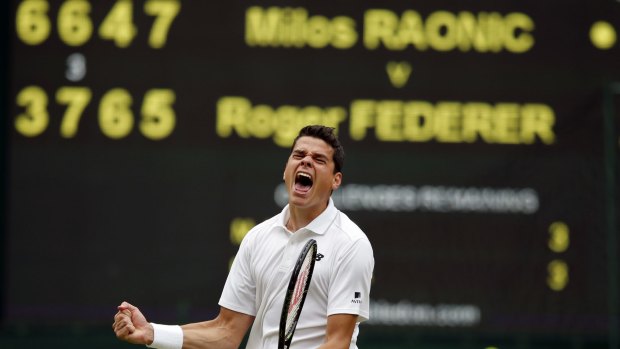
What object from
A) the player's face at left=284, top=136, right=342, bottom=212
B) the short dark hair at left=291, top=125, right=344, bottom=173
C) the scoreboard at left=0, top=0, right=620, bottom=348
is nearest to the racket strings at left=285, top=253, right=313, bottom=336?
the player's face at left=284, top=136, right=342, bottom=212

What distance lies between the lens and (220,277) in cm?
739

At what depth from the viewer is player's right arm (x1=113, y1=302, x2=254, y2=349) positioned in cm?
468

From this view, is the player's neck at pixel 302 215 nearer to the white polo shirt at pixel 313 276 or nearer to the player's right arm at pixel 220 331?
the white polo shirt at pixel 313 276

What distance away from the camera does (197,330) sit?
495 centimetres

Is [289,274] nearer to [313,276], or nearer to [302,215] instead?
[313,276]

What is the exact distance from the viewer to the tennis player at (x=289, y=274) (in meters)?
4.66

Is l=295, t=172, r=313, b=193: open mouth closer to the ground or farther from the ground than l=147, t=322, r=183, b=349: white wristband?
farther from the ground

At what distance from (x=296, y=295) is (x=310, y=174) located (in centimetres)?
44

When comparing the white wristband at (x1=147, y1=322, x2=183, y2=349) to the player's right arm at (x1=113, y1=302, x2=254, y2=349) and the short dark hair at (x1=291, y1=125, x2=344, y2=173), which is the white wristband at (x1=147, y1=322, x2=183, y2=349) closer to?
the player's right arm at (x1=113, y1=302, x2=254, y2=349)

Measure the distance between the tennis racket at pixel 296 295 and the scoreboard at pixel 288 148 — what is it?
9.13 feet

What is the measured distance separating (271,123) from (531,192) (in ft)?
4.69

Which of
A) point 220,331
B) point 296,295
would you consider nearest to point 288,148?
point 220,331

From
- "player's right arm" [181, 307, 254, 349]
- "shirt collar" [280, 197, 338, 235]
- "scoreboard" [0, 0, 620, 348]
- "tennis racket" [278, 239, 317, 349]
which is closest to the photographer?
"tennis racket" [278, 239, 317, 349]

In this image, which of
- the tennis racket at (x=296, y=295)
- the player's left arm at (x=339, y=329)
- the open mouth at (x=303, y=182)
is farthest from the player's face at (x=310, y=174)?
the player's left arm at (x=339, y=329)
